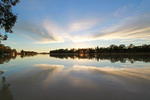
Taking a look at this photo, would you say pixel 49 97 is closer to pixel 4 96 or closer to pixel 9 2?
pixel 4 96

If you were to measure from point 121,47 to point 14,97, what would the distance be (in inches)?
5423

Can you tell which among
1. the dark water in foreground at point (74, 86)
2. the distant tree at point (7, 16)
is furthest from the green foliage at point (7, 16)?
the dark water in foreground at point (74, 86)

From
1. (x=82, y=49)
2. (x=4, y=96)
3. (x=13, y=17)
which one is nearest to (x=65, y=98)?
(x=4, y=96)

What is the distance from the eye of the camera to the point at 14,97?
12.8ft

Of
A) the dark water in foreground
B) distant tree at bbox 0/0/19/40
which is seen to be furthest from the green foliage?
the dark water in foreground

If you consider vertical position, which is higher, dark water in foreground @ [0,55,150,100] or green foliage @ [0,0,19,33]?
green foliage @ [0,0,19,33]

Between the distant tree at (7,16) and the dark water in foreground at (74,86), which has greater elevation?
the distant tree at (7,16)

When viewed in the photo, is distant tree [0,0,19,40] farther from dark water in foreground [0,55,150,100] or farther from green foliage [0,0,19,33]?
dark water in foreground [0,55,150,100]

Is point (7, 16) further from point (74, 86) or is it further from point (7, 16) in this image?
point (74, 86)

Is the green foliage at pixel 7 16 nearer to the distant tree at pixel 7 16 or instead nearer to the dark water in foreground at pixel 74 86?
the distant tree at pixel 7 16

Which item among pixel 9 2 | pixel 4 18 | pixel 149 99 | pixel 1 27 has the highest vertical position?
pixel 9 2

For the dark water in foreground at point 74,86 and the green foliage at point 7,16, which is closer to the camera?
the dark water in foreground at point 74,86

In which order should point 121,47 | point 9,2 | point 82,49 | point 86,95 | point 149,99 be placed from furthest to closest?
point 82,49 → point 121,47 → point 9,2 → point 86,95 → point 149,99

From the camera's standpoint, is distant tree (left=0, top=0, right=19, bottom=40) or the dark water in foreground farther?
distant tree (left=0, top=0, right=19, bottom=40)
